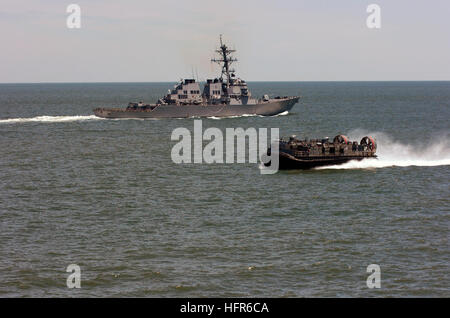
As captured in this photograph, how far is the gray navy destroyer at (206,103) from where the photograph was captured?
123688mm

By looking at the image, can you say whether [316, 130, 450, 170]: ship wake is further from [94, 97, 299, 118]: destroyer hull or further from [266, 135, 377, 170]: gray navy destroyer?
[94, 97, 299, 118]: destroyer hull

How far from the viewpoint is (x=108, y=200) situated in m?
47.1

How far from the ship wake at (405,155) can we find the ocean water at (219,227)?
0.83ft

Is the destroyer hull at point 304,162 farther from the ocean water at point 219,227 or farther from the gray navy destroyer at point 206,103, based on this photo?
the gray navy destroyer at point 206,103

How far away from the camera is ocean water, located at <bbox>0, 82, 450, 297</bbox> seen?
29.3 meters

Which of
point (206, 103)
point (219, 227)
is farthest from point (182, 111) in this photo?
point (219, 227)

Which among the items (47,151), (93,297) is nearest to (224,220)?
(93,297)

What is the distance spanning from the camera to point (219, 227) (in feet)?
127

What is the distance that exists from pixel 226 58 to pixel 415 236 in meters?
96.8

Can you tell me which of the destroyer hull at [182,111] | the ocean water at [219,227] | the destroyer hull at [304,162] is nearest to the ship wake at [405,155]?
the ocean water at [219,227]

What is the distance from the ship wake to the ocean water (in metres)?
0.25

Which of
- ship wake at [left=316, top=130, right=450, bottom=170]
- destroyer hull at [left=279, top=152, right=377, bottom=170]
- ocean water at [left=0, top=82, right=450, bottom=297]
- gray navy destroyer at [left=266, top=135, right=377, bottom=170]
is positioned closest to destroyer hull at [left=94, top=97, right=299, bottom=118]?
ship wake at [left=316, top=130, right=450, bottom=170]
